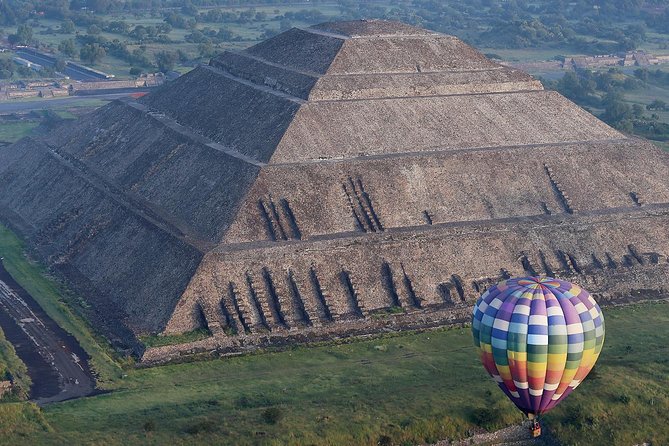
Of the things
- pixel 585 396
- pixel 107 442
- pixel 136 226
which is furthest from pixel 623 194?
pixel 107 442

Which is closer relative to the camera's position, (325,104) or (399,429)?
(399,429)

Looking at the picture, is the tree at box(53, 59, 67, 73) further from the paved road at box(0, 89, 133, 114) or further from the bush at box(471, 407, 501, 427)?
the bush at box(471, 407, 501, 427)

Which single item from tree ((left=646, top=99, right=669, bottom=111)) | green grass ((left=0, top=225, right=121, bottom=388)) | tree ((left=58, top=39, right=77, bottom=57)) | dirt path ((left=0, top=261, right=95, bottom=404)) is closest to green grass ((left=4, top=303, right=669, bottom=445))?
green grass ((left=0, top=225, right=121, bottom=388))

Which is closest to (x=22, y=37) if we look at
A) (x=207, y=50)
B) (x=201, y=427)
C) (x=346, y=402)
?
(x=207, y=50)

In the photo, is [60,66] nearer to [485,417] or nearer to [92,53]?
[92,53]

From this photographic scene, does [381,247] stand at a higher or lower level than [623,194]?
higher

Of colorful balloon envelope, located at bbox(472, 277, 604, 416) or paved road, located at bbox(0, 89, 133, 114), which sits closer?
colorful balloon envelope, located at bbox(472, 277, 604, 416)

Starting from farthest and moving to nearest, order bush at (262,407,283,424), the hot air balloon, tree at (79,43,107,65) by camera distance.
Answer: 1. tree at (79,43,107,65)
2. bush at (262,407,283,424)
3. the hot air balloon

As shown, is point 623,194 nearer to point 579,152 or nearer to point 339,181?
point 579,152
